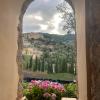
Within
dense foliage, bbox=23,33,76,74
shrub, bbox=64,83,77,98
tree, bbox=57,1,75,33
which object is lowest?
shrub, bbox=64,83,77,98

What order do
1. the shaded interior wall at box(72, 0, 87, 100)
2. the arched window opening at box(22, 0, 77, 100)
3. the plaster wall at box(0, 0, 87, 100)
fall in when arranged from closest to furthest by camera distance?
the shaded interior wall at box(72, 0, 87, 100)
the plaster wall at box(0, 0, 87, 100)
the arched window opening at box(22, 0, 77, 100)

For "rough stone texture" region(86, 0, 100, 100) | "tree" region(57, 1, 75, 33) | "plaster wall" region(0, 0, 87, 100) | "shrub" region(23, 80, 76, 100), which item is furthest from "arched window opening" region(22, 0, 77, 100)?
"rough stone texture" region(86, 0, 100, 100)

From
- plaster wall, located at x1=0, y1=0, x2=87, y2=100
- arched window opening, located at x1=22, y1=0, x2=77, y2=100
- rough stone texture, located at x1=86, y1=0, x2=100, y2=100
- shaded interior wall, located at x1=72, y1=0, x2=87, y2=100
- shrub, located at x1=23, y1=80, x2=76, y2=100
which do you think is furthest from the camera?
arched window opening, located at x1=22, y1=0, x2=77, y2=100

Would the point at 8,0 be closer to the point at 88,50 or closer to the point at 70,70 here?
the point at 88,50

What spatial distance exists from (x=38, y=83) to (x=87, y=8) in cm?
208

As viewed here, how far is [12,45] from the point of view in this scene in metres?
2.62

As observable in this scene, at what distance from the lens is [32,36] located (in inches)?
161

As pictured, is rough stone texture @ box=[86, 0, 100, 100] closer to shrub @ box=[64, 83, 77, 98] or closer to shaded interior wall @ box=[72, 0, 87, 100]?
shaded interior wall @ box=[72, 0, 87, 100]

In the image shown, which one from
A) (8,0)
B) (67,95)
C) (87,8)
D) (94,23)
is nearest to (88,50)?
(94,23)

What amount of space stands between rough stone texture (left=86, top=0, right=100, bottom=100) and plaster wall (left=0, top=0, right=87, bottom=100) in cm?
31

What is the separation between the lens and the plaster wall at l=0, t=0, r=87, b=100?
7.05 feet

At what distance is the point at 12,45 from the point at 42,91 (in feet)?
3.66

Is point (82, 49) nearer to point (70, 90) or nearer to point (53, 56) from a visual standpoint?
point (70, 90)

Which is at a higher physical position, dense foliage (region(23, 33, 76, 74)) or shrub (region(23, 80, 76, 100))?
dense foliage (region(23, 33, 76, 74))
